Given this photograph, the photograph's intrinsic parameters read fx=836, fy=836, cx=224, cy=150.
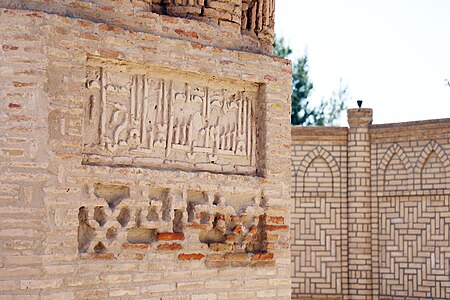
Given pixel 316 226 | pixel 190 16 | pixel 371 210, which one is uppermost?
pixel 190 16

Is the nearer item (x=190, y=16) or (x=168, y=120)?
(x=168, y=120)

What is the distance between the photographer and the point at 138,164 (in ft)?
15.6

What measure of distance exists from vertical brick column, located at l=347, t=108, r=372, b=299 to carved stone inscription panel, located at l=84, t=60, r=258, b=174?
5866 mm

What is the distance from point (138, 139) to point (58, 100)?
55 cm

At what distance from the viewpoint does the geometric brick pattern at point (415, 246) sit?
10297mm

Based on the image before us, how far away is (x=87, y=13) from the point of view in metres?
4.66

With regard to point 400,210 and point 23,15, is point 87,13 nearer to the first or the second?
point 23,15

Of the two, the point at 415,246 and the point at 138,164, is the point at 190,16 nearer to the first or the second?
the point at 138,164

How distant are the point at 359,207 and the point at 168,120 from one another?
6453mm

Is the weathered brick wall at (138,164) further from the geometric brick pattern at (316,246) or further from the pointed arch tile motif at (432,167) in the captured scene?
the geometric brick pattern at (316,246)

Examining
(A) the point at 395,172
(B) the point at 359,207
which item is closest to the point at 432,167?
(A) the point at 395,172

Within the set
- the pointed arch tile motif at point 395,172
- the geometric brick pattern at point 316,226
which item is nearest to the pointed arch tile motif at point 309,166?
the geometric brick pattern at point 316,226

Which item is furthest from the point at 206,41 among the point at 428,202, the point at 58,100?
the point at 428,202

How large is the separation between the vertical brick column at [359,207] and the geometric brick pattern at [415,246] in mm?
199
